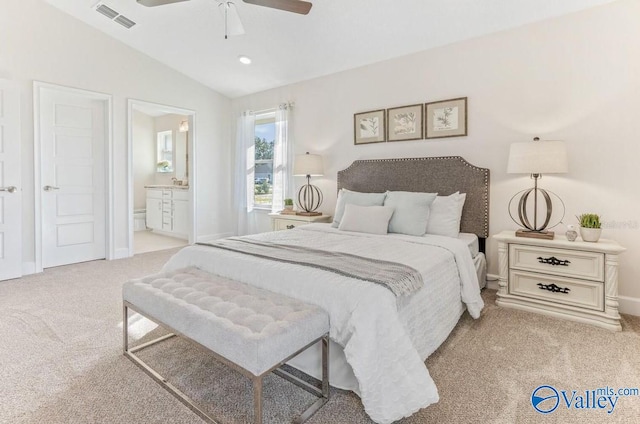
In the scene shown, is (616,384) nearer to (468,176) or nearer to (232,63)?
(468,176)

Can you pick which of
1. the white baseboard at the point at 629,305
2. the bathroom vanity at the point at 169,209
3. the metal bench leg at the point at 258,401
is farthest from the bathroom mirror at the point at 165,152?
the white baseboard at the point at 629,305

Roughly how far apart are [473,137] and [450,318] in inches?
77.6

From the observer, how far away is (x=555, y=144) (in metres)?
2.74

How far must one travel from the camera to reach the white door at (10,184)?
3.61 meters

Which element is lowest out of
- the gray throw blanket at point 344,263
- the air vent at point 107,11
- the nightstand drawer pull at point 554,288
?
the nightstand drawer pull at point 554,288

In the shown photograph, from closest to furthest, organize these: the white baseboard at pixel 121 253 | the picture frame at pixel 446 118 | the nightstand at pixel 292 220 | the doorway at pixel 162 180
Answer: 1. the picture frame at pixel 446 118
2. the nightstand at pixel 292 220
3. the white baseboard at pixel 121 253
4. the doorway at pixel 162 180

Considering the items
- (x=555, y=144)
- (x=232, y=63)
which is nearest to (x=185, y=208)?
(x=232, y=63)

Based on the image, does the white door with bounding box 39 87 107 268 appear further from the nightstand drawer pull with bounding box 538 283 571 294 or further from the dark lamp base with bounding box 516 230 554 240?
the nightstand drawer pull with bounding box 538 283 571 294

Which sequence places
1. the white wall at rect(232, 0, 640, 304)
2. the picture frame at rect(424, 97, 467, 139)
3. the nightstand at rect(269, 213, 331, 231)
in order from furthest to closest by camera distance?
the nightstand at rect(269, 213, 331, 231) < the picture frame at rect(424, 97, 467, 139) < the white wall at rect(232, 0, 640, 304)

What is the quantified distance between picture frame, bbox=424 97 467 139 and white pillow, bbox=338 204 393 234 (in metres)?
1.10

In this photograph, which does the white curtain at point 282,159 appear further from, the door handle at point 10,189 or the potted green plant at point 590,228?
the potted green plant at point 590,228

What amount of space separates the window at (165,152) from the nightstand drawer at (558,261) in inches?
264

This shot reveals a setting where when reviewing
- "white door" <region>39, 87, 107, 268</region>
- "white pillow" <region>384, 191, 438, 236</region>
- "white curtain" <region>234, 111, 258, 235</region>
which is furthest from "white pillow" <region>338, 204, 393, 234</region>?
"white door" <region>39, 87, 107, 268</region>

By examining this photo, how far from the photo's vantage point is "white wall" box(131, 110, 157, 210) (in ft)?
24.1
